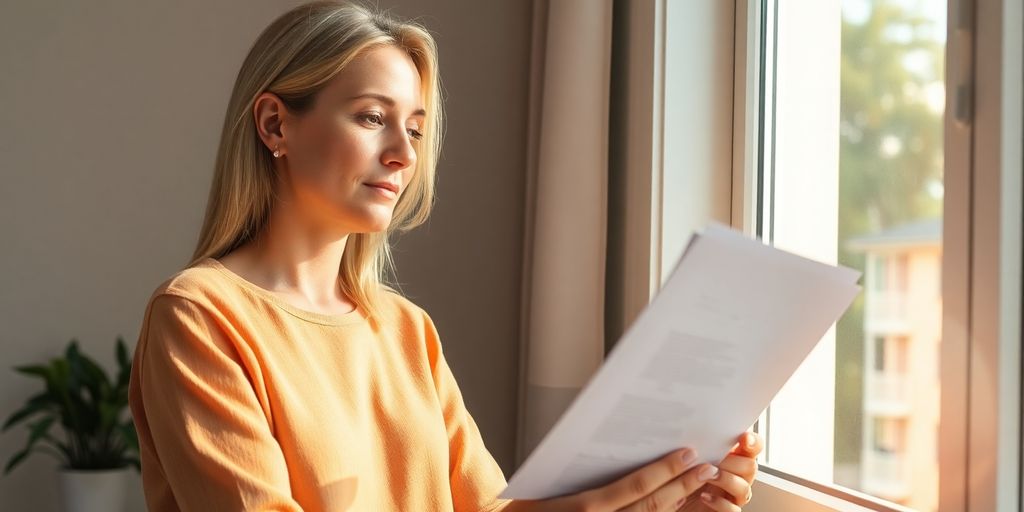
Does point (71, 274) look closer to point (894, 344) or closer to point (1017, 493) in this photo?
point (894, 344)

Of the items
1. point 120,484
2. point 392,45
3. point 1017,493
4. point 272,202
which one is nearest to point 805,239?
point 1017,493

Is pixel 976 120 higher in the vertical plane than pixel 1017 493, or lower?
higher

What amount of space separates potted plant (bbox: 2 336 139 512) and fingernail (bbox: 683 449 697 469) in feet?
5.55

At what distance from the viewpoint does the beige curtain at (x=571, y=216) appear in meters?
1.96

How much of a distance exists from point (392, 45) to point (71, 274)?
1597 millimetres

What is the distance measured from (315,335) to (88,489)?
1378 mm

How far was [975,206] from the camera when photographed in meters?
1.19

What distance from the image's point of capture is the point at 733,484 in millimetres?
1098

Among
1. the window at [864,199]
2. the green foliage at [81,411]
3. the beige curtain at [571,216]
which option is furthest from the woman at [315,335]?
the green foliage at [81,411]

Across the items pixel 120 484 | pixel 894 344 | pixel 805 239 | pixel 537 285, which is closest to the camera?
pixel 894 344

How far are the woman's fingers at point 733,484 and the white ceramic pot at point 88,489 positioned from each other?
1.71 metres

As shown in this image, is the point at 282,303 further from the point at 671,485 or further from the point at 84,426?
the point at 84,426

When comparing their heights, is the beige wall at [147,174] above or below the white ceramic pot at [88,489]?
above

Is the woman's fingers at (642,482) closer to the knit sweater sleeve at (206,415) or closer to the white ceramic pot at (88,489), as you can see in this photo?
the knit sweater sleeve at (206,415)
